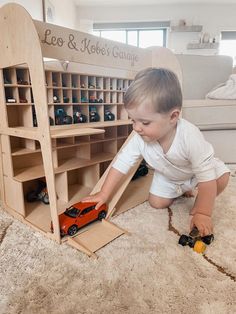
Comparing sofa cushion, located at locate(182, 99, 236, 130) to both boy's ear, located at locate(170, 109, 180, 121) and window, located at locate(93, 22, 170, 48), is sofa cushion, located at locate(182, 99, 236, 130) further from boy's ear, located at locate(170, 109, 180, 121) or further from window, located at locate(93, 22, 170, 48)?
window, located at locate(93, 22, 170, 48)

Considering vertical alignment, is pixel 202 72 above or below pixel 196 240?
above

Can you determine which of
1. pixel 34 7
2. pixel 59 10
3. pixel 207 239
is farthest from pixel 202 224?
pixel 59 10

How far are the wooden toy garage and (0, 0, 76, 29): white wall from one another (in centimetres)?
55

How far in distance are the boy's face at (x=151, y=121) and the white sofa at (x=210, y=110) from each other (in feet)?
2.21

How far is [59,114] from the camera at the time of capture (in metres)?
0.92

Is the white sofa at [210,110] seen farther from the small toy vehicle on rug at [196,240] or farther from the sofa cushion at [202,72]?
the small toy vehicle on rug at [196,240]

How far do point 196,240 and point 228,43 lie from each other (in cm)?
396

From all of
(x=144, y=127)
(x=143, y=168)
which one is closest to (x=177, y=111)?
(x=144, y=127)

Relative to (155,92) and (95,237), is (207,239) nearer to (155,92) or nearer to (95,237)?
(95,237)

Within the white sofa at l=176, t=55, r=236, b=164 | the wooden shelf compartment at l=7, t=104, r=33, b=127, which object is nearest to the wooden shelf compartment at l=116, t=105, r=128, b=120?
the white sofa at l=176, t=55, r=236, b=164

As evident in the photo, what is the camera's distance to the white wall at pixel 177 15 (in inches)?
140

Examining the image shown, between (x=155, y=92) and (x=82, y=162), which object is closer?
(x=155, y=92)

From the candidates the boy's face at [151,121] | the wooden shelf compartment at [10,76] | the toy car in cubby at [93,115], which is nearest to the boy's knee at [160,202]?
the boy's face at [151,121]

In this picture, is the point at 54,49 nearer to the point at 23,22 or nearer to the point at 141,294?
the point at 23,22
